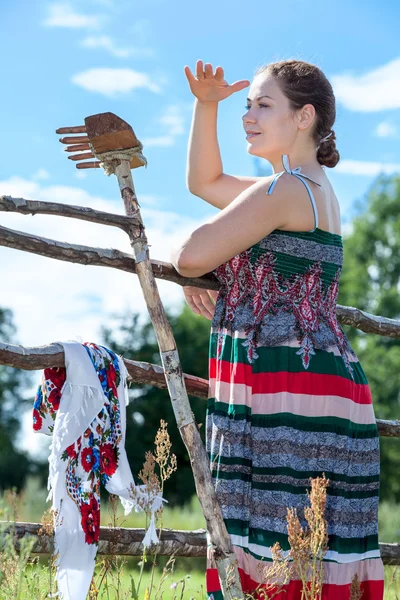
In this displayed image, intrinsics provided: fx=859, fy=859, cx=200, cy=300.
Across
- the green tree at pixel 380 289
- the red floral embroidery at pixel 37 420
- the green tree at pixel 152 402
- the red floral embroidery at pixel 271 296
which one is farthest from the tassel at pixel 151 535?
the green tree at pixel 380 289

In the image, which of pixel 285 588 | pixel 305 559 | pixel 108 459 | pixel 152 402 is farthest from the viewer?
pixel 152 402

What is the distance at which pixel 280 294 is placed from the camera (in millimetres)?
2920

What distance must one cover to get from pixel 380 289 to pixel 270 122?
27.4m

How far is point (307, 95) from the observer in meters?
3.06

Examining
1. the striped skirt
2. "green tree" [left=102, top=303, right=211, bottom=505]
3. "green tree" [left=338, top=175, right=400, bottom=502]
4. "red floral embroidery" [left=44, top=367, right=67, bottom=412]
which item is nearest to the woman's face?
the striped skirt

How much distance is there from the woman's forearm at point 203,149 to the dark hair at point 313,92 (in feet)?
0.87

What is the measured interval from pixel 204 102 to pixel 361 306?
26.6m

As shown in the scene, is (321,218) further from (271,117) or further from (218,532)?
(218,532)

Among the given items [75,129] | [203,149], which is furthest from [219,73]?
[75,129]

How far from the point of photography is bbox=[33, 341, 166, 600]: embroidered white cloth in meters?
2.85

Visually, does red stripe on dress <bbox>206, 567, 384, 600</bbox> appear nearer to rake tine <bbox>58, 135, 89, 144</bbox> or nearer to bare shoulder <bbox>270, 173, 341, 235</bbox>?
bare shoulder <bbox>270, 173, 341, 235</bbox>

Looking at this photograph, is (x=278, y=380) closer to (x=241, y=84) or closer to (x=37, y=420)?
(x=37, y=420)

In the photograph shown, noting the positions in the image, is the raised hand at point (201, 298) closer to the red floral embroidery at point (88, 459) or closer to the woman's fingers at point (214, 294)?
the woman's fingers at point (214, 294)

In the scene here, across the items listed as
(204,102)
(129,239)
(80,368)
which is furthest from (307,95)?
(80,368)
